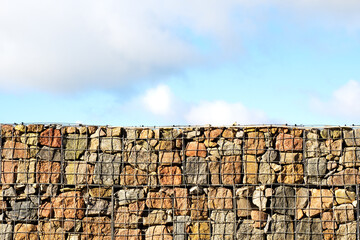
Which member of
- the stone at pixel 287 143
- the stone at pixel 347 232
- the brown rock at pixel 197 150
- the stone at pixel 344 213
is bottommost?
the stone at pixel 347 232

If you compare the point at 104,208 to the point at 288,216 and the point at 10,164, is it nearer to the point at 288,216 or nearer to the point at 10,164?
the point at 10,164

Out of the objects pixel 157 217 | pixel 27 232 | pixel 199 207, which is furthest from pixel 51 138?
pixel 199 207

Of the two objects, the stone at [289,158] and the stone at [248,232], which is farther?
the stone at [289,158]

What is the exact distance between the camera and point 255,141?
42.8ft

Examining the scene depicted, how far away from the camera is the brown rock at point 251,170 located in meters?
13.0

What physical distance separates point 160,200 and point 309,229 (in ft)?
9.52

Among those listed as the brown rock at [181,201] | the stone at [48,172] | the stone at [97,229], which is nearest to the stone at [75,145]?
the stone at [48,172]

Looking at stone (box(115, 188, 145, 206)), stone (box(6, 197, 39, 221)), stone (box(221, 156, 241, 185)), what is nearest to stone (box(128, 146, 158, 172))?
stone (box(115, 188, 145, 206))

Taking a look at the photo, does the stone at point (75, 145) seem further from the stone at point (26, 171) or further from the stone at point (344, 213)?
the stone at point (344, 213)

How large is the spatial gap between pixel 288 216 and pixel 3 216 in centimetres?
562

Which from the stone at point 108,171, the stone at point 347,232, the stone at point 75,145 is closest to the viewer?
the stone at point 347,232

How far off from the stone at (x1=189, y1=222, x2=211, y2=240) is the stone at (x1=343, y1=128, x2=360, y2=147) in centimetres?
315

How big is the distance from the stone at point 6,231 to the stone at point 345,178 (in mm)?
6300

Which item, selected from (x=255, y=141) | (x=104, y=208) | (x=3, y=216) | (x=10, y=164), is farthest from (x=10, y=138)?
(x=255, y=141)
